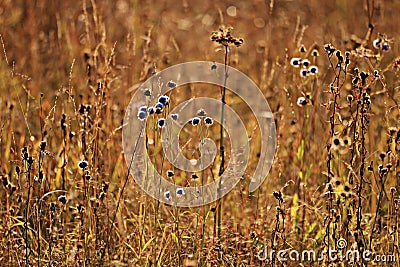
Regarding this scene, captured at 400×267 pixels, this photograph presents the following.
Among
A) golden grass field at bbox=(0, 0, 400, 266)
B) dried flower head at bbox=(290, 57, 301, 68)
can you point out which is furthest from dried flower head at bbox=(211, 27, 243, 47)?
dried flower head at bbox=(290, 57, 301, 68)

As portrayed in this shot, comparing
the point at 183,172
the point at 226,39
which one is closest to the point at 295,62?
the point at 226,39

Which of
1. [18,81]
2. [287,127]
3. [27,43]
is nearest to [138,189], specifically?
[287,127]

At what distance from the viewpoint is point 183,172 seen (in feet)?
10.5

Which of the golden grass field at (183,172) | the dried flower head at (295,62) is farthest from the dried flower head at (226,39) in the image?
the dried flower head at (295,62)

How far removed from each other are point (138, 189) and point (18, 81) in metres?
1.70

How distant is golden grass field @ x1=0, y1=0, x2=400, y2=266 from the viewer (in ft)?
7.85

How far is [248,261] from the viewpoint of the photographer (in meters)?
2.49

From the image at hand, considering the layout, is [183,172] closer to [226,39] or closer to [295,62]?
[295,62]

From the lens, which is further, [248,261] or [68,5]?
[68,5]

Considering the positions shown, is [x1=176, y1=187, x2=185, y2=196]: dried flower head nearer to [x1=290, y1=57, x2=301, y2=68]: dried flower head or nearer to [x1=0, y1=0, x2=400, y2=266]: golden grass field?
[x1=0, y1=0, x2=400, y2=266]: golden grass field

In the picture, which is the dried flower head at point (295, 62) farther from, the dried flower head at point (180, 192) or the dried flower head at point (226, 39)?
the dried flower head at point (180, 192)

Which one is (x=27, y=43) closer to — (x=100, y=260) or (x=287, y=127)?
(x=287, y=127)

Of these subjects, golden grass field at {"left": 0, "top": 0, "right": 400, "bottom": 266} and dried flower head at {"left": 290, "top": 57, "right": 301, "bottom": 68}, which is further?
dried flower head at {"left": 290, "top": 57, "right": 301, "bottom": 68}

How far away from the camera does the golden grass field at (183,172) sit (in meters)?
2.39
